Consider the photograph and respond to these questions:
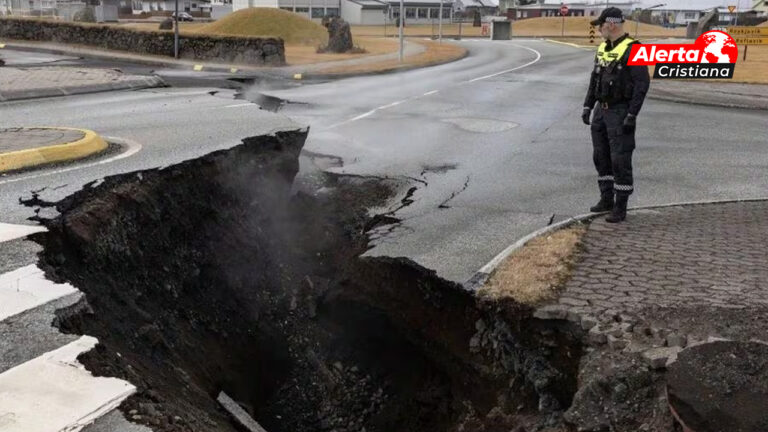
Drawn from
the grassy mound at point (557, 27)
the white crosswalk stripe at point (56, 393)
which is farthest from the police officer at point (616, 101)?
the grassy mound at point (557, 27)

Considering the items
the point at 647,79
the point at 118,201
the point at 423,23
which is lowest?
the point at 118,201

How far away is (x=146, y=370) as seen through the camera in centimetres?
391

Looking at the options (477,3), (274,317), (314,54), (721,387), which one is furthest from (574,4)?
(721,387)

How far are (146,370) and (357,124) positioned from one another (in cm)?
→ 903

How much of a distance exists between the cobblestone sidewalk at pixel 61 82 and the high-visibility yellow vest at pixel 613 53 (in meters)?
11.1

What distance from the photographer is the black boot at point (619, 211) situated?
668cm

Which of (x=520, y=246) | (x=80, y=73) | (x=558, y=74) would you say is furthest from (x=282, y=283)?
(x=558, y=74)

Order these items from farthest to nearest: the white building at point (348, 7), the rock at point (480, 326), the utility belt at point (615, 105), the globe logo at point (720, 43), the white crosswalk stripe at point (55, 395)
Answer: the white building at point (348, 7)
the globe logo at point (720, 43)
the utility belt at point (615, 105)
the rock at point (480, 326)
the white crosswalk stripe at point (55, 395)

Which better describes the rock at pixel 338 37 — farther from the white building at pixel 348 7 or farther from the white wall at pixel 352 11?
the white wall at pixel 352 11

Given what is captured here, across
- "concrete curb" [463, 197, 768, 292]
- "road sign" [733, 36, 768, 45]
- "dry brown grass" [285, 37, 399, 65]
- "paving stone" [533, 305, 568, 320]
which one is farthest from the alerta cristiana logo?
"dry brown grass" [285, 37, 399, 65]

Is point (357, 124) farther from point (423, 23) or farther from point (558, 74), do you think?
point (423, 23)

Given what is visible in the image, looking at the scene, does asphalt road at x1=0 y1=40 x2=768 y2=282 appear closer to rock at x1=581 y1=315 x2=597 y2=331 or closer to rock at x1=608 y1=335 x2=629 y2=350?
rock at x1=581 y1=315 x2=597 y2=331

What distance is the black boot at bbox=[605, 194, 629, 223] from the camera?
21.9ft

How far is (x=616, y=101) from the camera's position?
6.42m
